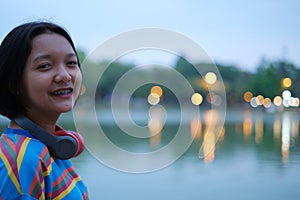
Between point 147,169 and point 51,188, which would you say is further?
point 147,169

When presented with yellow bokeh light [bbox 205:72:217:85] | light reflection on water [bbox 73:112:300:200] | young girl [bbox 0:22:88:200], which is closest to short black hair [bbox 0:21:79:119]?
young girl [bbox 0:22:88:200]

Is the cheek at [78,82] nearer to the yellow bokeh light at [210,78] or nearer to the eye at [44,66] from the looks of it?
the eye at [44,66]

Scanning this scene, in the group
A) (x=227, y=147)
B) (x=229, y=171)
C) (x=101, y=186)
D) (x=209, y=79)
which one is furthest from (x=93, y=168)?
(x=209, y=79)

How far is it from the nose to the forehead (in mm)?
24

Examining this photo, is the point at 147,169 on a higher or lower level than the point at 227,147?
higher

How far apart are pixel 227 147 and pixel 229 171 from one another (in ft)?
7.13

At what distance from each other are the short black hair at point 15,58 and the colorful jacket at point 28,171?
0.04m

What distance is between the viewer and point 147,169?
728 millimetres

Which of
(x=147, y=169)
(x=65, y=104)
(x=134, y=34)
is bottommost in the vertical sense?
(x=147, y=169)

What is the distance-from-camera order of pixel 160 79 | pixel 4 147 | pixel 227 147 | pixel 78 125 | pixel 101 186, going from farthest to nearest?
pixel 227 147 → pixel 101 186 → pixel 160 79 → pixel 78 125 → pixel 4 147

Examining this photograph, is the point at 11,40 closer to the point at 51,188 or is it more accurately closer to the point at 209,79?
the point at 51,188

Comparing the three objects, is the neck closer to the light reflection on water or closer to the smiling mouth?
the smiling mouth

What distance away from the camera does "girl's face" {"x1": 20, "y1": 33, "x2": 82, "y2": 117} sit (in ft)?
1.85

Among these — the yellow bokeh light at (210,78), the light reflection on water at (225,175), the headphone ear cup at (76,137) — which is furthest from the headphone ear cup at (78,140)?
the light reflection on water at (225,175)
